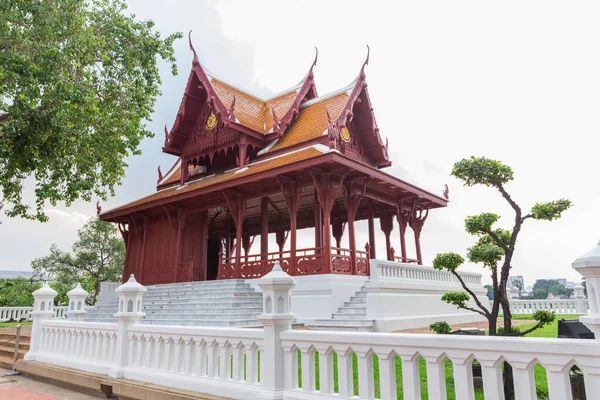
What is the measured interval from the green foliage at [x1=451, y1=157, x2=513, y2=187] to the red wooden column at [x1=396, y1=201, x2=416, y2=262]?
9.20m

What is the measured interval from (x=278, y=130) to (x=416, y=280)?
23.8 feet

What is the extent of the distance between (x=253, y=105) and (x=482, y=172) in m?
13.4

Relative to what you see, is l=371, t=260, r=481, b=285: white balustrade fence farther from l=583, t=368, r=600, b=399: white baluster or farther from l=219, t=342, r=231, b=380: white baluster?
l=583, t=368, r=600, b=399: white baluster

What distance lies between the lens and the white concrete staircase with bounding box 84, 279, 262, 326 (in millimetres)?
10023

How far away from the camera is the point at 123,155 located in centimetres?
1394

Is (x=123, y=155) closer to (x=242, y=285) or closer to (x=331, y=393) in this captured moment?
(x=242, y=285)

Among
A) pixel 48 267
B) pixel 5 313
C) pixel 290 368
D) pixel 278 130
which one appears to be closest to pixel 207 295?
pixel 278 130

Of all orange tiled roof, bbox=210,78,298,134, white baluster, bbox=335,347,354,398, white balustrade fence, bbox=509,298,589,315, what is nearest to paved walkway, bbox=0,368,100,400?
white baluster, bbox=335,347,354,398

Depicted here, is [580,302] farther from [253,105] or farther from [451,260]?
[253,105]

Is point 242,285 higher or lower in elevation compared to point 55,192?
lower

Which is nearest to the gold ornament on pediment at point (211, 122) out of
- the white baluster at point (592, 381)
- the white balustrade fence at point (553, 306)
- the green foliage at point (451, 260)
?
the green foliage at point (451, 260)

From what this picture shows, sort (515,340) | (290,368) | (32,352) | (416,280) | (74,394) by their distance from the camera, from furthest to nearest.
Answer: (416,280)
(32,352)
(74,394)
(290,368)
(515,340)

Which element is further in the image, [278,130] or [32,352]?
[278,130]

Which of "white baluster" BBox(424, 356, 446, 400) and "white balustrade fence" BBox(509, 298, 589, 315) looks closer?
"white baluster" BBox(424, 356, 446, 400)
